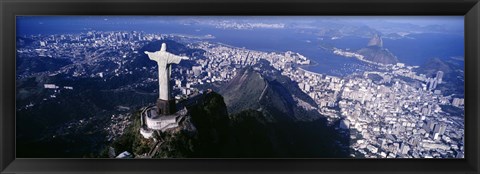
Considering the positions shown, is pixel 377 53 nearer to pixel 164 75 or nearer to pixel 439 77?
pixel 439 77

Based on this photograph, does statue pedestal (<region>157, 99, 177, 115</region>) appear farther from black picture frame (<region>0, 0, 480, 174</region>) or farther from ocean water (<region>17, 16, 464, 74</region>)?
ocean water (<region>17, 16, 464, 74</region>)

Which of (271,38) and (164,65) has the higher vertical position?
(271,38)

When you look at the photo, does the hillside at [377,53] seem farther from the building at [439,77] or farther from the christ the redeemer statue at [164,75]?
the christ the redeemer statue at [164,75]

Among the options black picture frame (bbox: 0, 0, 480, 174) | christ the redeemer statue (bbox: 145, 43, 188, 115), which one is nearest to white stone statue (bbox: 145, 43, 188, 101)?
christ the redeemer statue (bbox: 145, 43, 188, 115)
